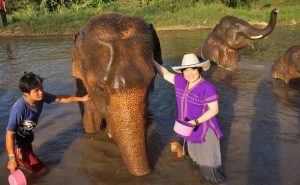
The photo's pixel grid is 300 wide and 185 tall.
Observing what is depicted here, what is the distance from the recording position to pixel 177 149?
4633 mm

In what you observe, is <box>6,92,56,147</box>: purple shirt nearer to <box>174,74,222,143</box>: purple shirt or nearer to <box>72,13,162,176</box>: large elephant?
<box>72,13,162,176</box>: large elephant

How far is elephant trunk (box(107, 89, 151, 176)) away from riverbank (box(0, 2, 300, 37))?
12.3 m

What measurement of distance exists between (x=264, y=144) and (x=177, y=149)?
3.75 ft

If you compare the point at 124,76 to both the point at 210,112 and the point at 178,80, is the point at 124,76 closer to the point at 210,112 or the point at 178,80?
the point at 178,80

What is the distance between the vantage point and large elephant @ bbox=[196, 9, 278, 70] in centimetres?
874

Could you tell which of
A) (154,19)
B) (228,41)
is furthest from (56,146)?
(154,19)

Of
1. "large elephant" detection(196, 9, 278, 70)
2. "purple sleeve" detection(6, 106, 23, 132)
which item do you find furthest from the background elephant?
"purple sleeve" detection(6, 106, 23, 132)

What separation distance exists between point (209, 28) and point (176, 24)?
1421 millimetres

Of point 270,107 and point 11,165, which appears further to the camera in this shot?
point 270,107

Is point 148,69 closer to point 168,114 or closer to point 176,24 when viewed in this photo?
point 168,114

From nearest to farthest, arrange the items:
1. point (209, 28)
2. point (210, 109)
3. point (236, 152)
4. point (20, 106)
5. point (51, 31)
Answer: point (210, 109), point (20, 106), point (236, 152), point (51, 31), point (209, 28)

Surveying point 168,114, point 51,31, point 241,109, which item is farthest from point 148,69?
point 51,31

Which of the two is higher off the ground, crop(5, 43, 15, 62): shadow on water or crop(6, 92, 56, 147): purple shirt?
crop(6, 92, 56, 147): purple shirt

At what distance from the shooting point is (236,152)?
15.5 ft
